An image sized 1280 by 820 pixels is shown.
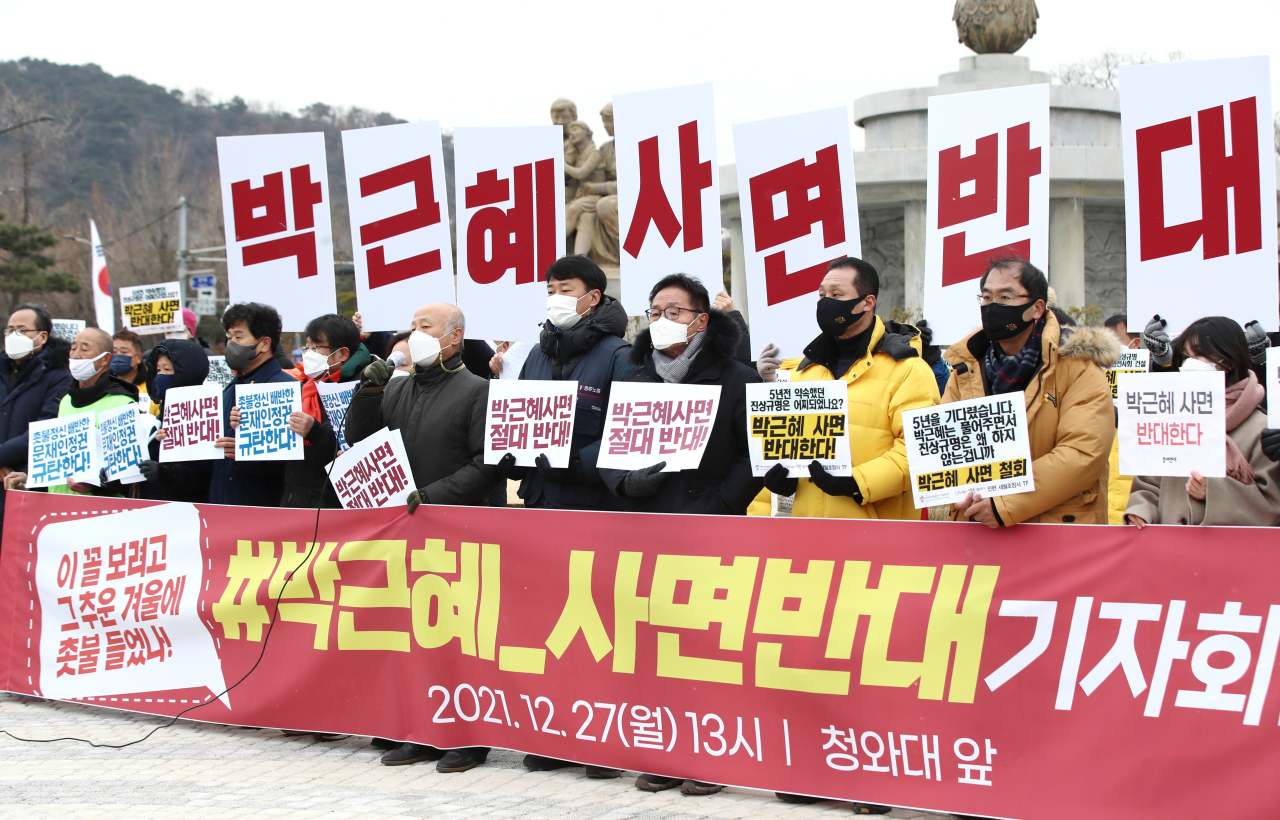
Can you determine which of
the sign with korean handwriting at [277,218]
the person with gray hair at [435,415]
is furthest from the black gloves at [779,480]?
the sign with korean handwriting at [277,218]

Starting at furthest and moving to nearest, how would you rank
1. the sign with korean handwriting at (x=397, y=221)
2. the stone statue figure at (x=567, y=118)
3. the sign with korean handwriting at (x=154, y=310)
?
1. the stone statue figure at (x=567, y=118)
2. the sign with korean handwriting at (x=154, y=310)
3. the sign with korean handwriting at (x=397, y=221)

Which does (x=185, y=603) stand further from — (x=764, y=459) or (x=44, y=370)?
(x=764, y=459)

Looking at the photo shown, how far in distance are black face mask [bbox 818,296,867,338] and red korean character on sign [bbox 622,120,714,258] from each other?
5.63ft

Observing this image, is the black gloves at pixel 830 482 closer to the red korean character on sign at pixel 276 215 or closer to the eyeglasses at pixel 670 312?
the eyeglasses at pixel 670 312

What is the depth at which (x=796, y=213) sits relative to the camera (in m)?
5.96

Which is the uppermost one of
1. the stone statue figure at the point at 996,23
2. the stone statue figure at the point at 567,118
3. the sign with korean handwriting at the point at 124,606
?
the stone statue figure at the point at 996,23

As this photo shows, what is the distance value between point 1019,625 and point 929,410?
2.46 feet

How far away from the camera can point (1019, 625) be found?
3.88 metres

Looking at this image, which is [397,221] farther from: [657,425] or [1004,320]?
[1004,320]

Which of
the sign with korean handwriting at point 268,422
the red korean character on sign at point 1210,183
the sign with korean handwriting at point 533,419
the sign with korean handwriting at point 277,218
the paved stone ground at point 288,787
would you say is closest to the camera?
the paved stone ground at point 288,787

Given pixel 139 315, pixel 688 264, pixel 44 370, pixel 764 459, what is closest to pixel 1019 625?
pixel 764 459

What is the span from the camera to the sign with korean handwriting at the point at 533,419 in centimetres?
507

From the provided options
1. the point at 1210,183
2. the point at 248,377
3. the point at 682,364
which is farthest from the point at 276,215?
the point at 1210,183

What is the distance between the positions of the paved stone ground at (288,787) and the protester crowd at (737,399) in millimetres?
134
